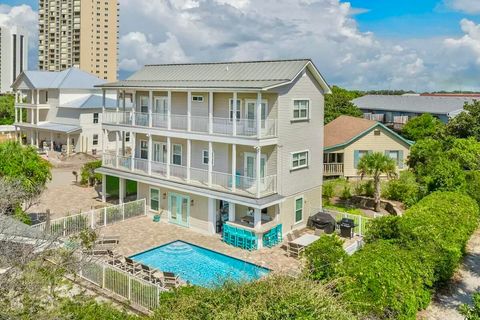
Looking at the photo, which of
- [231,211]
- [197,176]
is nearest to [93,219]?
[197,176]

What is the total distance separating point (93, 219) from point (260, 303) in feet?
54.5

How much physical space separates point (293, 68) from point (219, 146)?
604 centimetres

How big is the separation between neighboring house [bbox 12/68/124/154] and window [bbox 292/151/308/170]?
101 ft

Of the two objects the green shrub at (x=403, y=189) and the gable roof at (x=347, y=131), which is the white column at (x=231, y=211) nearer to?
the green shrub at (x=403, y=189)

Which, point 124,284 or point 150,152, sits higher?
point 150,152

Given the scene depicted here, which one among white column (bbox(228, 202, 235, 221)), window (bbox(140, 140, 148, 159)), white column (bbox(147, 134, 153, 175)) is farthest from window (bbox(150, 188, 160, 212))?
white column (bbox(228, 202, 235, 221))

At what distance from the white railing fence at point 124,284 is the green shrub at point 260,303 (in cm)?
430

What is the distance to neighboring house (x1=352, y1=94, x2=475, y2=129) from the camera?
56500 mm

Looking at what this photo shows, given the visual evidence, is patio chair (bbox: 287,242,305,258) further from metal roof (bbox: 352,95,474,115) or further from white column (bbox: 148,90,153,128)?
metal roof (bbox: 352,95,474,115)

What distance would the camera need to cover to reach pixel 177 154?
26.6 metres

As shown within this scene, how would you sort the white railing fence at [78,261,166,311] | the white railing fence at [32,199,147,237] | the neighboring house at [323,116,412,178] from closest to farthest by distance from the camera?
the white railing fence at [78,261,166,311]
the white railing fence at [32,199,147,237]
the neighboring house at [323,116,412,178]

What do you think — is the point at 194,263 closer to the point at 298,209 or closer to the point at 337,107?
the point at 298,209

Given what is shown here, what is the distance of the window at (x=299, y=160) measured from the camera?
23761mm

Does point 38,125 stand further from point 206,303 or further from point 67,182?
point 206,303
